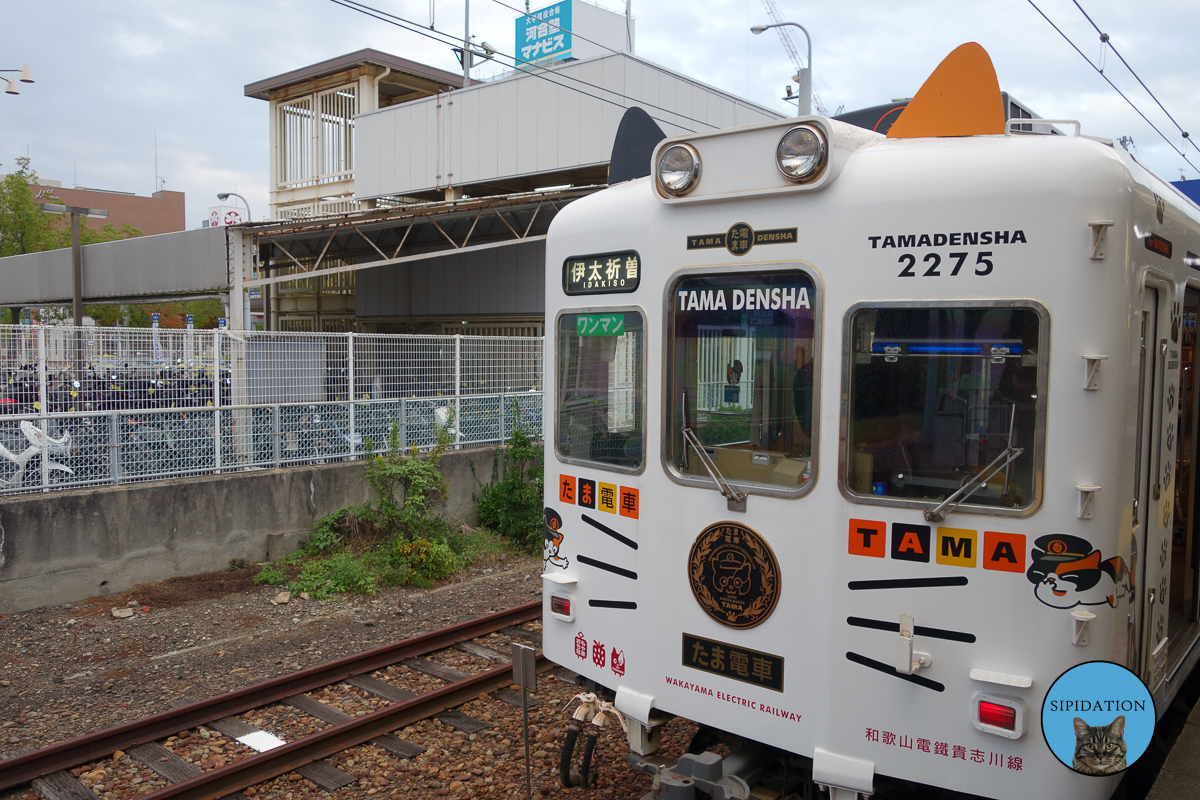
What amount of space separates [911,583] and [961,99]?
72.9 inches

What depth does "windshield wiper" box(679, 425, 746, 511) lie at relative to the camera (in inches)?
137

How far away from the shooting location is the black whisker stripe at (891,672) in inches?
121

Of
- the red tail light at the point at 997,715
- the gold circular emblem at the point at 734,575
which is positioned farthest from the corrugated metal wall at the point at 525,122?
the red tail light at the point at 997,715

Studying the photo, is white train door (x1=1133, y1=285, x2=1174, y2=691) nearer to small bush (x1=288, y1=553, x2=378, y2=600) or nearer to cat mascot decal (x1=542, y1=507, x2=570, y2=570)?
cat mascot decal (x1=542, y1=507, x2=570, y2=570)

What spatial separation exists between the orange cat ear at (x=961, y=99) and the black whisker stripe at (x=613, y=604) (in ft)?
7.47

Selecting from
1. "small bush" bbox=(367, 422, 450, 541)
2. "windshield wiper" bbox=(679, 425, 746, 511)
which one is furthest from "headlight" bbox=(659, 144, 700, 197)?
"small bush" bbox=(367, 422, 450, 541)

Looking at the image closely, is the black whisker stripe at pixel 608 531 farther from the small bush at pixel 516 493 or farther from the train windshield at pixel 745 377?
the small bush at pixel 516 493

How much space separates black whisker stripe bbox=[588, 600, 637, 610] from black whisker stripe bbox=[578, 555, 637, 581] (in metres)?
0.12

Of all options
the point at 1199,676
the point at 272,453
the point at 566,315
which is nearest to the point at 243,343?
the point at 272,453

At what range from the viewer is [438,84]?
28547mm

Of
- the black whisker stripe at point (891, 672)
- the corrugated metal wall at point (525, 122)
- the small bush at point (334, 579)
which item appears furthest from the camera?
the corrugated metal wall at point (525, 122)

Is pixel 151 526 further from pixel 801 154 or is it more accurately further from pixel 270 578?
pixel 801 154

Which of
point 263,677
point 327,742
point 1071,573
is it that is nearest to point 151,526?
point 263,677

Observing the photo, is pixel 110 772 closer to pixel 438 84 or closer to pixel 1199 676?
pixel 1199 676
